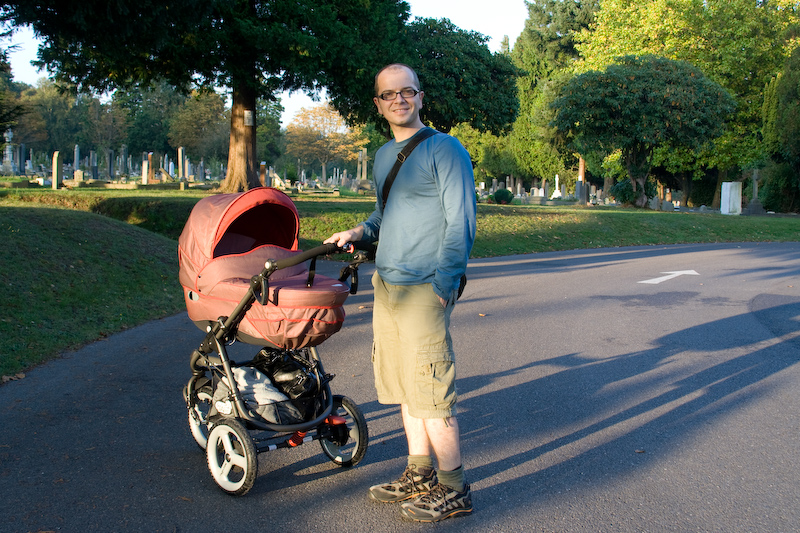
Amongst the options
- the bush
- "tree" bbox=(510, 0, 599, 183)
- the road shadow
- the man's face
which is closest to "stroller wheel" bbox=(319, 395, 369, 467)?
the road shadow

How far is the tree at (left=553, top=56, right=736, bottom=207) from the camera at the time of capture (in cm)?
3647

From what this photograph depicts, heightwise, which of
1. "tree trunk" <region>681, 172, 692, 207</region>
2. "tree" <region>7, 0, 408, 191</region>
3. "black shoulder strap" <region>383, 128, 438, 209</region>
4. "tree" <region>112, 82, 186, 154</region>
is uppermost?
"tree" <region>112, 82, 186, 154</region>

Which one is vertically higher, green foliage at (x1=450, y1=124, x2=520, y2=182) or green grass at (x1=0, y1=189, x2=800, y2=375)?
green foliage at (x1=450, y1=124, x2=520, y2=182)

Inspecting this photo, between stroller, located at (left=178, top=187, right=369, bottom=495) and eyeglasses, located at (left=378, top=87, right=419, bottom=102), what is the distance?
0.76 metres

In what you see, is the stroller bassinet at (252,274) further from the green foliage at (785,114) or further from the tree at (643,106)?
the green foliage at (785,114)

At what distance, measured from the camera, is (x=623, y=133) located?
37.9 meters

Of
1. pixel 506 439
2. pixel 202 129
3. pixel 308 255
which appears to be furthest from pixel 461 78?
pixel 202 129

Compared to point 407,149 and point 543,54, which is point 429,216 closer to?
point 407,149

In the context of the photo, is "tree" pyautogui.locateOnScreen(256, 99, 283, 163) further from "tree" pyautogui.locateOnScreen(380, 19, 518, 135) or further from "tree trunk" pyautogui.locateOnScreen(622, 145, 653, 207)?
"tree trunk" pyautogui.locateOnScreen(622, 145, 653, 207)

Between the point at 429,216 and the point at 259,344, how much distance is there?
1.18m

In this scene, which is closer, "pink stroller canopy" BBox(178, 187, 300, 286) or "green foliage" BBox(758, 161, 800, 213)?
"pink stroller canopy" BBox(178, 187, 300, 286)

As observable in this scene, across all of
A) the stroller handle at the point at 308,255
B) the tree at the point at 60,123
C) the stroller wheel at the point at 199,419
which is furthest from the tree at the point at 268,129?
the stroller handle at the point at 308,255

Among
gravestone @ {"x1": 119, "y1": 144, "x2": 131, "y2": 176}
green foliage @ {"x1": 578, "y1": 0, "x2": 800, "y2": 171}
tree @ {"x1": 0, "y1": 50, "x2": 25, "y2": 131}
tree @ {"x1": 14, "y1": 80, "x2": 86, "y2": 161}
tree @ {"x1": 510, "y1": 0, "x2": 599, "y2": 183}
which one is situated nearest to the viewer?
tree @ {"x1": 0, "y1": 50, "x2": 25, "y2": 131}

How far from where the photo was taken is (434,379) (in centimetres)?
335
